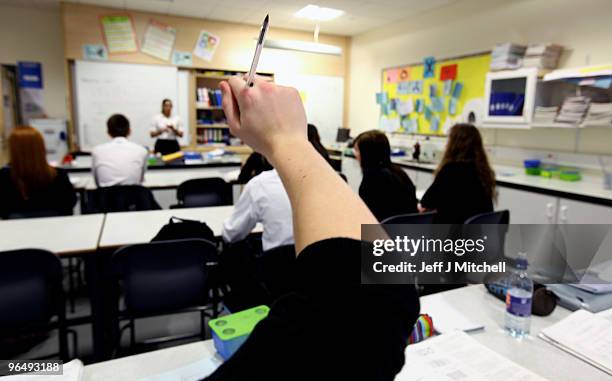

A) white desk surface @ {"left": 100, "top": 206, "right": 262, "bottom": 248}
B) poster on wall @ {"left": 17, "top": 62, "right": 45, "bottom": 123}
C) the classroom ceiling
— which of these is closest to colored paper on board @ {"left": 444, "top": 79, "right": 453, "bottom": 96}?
the classroom ceiling

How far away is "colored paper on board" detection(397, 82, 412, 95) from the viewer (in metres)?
6.26

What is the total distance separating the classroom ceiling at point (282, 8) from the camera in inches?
216

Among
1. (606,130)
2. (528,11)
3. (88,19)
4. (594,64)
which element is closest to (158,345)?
(606,130)

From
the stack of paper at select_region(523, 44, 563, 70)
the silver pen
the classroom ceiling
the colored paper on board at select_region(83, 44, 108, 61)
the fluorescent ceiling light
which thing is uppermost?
the classroom ceiling

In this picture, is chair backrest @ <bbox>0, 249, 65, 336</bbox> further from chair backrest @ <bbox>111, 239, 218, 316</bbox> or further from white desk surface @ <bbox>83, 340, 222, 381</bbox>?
white desk surface @ <bbox>83, 340, 222, 381</bbox>

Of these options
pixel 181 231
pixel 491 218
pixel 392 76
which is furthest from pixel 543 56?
pixel 181 231

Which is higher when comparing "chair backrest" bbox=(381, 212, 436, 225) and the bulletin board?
the bulletin board

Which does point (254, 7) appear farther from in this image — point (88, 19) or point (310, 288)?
point (310, 288)

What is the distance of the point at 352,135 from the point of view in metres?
7.74

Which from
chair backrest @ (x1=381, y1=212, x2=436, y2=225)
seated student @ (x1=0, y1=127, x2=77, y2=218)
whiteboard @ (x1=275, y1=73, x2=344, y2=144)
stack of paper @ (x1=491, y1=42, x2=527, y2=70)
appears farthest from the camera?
whiteboard @ (x1=275, y1=73, x2=344, y2=144)

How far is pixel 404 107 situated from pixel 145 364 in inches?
230

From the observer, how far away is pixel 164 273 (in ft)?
6.64

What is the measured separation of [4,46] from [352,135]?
570 cm

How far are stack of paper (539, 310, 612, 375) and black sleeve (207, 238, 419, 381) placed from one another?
3.18 feet
